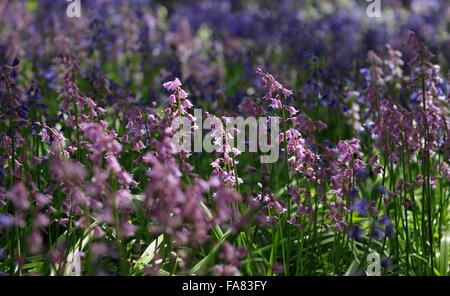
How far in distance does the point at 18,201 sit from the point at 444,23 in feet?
36.7

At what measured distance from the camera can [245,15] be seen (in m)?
12.7

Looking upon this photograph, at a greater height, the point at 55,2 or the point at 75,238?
the point at 55,2

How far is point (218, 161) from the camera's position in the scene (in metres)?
3.28

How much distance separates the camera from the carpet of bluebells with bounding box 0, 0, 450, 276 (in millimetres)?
2715

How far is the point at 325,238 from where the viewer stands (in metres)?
4.26

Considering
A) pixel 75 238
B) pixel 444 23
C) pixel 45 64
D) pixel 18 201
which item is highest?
pixel 444 23

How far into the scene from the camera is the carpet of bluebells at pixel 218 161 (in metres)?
2.71
